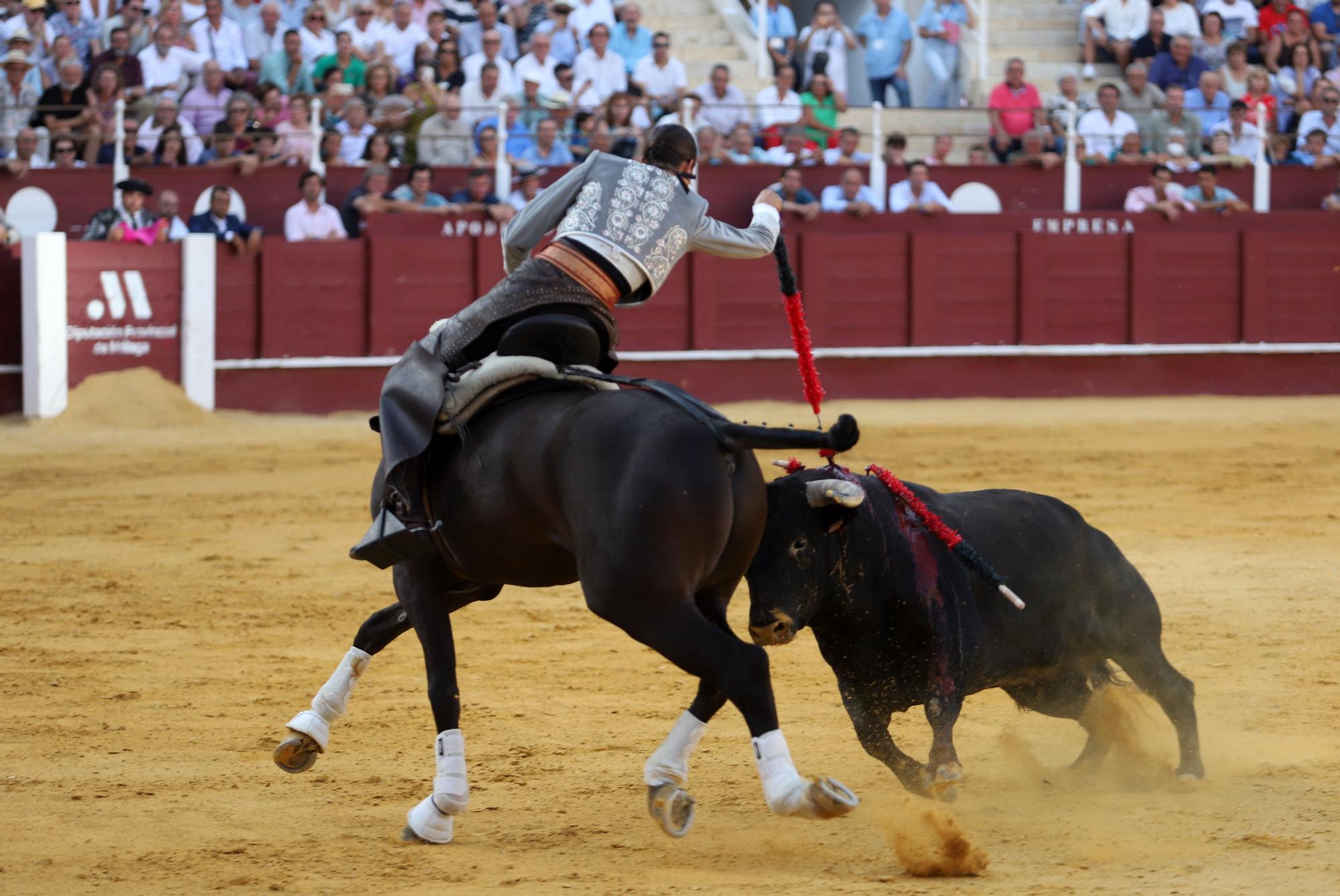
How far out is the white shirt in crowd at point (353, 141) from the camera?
1223cm

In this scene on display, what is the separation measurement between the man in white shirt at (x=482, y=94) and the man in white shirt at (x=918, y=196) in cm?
307

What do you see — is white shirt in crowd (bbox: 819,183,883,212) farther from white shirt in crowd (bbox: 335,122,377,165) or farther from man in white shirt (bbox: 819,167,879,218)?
white shirt in crowd (bbox: 335,122,377,165)

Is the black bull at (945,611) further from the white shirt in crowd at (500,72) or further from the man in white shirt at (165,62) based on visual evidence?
the man in white shirt at (165,62)

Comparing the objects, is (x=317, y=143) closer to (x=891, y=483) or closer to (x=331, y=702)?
(x=331, y=702)

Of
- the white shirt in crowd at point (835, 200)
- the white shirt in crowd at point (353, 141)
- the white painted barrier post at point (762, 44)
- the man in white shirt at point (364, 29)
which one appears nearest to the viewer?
the white shirt in crowd at point (353, 141)

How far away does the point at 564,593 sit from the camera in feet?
23.3

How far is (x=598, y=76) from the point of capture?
13.2 m

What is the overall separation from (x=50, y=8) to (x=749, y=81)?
568cm

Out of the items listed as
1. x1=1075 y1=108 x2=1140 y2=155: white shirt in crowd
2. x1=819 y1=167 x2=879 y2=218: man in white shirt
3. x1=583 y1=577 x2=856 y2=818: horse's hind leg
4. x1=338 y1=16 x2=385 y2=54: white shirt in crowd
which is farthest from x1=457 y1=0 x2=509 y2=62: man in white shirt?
x1=583 y1=577 x2=856 y2=818: horse's hind leg

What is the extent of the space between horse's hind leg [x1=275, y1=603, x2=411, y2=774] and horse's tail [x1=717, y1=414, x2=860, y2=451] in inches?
42.2

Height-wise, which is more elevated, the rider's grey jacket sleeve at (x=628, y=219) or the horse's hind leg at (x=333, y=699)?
the rider's grey jacket sleeve at (x=628, y=219)

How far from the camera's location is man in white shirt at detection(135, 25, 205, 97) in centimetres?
1218

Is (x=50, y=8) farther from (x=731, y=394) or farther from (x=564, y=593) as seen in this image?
(x=564, y=593)

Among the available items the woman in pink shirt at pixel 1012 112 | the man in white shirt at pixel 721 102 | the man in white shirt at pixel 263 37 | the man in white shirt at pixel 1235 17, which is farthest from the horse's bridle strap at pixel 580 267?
the man in white shirt at pixel 1235 17
